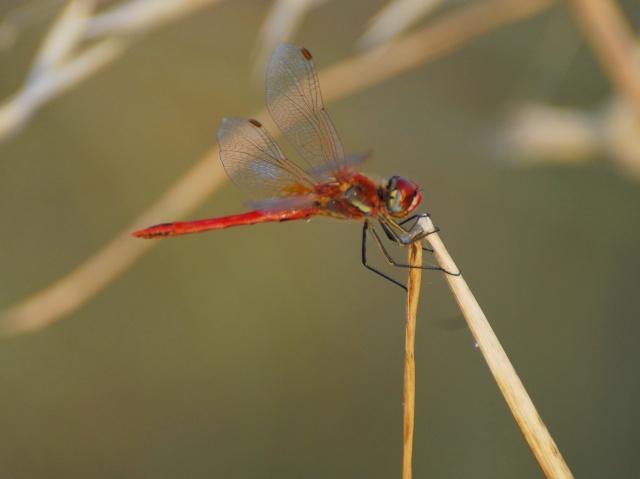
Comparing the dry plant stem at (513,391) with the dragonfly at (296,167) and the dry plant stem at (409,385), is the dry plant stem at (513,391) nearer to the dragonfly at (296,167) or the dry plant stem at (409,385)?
the dry plant stem at (409,385)

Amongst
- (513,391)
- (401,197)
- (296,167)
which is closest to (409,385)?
(513,391)

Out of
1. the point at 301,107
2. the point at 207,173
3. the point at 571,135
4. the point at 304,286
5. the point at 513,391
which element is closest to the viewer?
the point at 513,391

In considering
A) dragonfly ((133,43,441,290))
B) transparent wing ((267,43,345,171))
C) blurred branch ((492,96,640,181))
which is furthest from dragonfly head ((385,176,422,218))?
blurred branch ((492,96,640,181))

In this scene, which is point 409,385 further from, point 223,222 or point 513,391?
point 223,222

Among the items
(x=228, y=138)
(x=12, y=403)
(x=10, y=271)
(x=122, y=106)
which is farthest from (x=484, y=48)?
(x=12, y=403)

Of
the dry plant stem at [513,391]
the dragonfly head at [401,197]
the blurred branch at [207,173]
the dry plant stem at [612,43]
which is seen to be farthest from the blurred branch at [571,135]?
the dry plant stem at [513,391]
